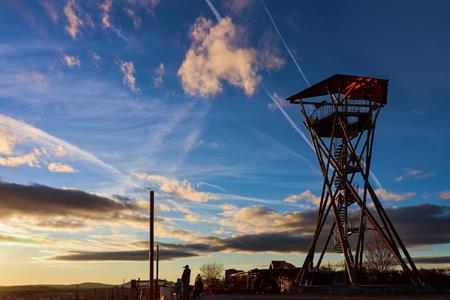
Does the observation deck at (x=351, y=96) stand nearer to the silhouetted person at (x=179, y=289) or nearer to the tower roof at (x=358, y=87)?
the tower roof at (x=358, y=87)

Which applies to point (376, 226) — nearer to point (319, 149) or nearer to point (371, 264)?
point (319, 149)

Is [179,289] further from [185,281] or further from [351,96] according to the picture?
[351,96]

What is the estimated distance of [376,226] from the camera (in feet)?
115

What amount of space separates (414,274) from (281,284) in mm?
15972

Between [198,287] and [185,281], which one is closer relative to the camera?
[185,281]

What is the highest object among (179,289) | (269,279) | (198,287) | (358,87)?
(358,87)

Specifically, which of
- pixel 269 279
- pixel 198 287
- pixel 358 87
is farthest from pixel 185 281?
pixel 269 279

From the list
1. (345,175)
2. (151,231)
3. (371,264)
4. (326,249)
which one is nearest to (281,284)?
(326,249)

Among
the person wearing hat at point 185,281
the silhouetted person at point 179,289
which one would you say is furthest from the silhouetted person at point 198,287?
the person wearing hat at point 185,281

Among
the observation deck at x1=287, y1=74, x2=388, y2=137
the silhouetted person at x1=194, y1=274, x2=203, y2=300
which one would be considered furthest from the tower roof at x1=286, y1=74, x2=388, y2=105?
the silhouetted person at x1=194, y1=274, x2=203, y2=300

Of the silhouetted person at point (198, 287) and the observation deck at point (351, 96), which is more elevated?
the observation deck at point (351, 96)

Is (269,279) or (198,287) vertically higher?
(269,279)

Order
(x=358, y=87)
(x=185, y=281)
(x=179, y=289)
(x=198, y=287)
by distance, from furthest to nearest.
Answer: (x=358, y=87) < (x=198, y=287) < (x=179, y=289) < (x=185, y=281)

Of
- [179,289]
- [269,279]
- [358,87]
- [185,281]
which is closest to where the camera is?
[185,281]
